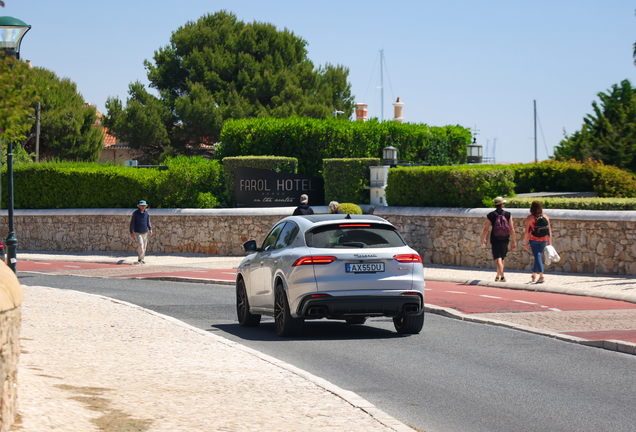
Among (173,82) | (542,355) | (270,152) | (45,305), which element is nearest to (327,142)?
(270,152)

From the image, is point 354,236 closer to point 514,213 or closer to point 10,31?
point 10,31

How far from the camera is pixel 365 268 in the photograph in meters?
11.0

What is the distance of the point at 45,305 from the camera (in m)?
14.0

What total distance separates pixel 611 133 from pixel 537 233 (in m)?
18.9

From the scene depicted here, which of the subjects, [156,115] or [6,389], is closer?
[6,389]

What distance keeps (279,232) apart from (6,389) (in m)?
7.06

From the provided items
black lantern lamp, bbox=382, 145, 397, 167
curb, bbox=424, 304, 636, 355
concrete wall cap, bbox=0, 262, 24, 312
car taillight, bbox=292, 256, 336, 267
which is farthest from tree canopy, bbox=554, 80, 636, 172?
concrete wall cap, bbox=0, 262, 24, 312

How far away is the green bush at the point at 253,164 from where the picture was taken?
96.4ft

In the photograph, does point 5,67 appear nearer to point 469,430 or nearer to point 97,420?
point 97,420

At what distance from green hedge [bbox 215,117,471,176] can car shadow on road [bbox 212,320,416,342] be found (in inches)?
725

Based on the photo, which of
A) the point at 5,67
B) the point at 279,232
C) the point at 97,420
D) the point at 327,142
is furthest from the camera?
the point at 327,142

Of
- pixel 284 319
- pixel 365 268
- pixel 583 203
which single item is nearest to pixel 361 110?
pixel 583 203

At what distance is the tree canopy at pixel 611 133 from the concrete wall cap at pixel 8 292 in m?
30.6

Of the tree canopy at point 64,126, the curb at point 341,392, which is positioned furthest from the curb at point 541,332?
the tree canopy at point 64,126
